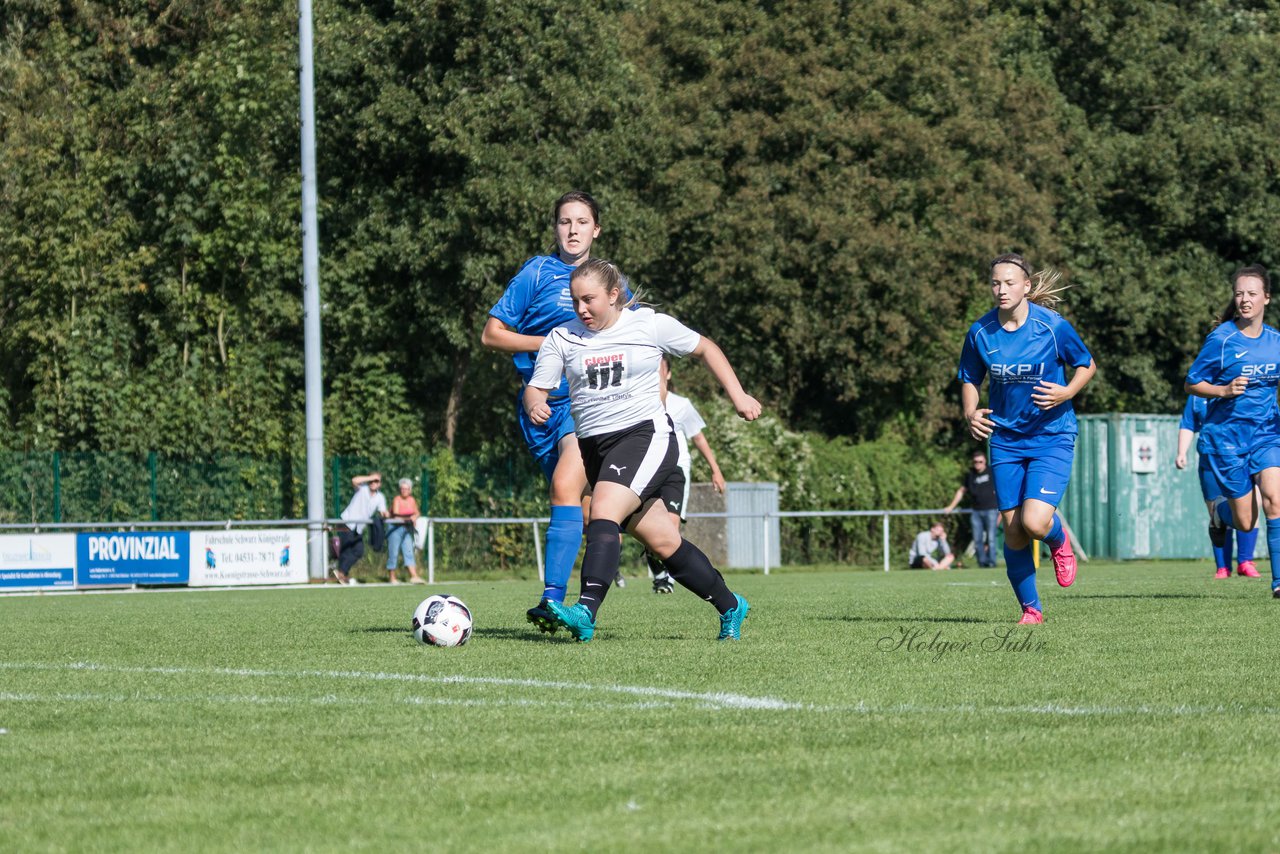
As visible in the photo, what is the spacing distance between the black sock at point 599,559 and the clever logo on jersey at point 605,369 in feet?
2.11

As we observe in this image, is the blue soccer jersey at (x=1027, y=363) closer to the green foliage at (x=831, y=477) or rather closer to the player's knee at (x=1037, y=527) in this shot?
the player's knee at (x=1037, y=527)

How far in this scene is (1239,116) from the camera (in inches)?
1526

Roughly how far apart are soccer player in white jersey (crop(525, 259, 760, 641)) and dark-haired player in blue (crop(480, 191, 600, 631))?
0.53 metres

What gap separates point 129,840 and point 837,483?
3098cm

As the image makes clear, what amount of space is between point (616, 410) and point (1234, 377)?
5836 mm

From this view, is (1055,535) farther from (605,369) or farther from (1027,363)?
(605,369)

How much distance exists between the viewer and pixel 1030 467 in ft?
32.1

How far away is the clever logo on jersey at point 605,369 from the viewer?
8.16m

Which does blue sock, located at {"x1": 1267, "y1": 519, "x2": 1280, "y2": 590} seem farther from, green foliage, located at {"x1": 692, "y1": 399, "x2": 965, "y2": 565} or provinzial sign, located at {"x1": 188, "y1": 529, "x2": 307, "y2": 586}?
green foliage, located at {"x1": 692, "y1": 399, "x2": 965, "y2": 565}

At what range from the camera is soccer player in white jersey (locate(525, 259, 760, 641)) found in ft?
26.6

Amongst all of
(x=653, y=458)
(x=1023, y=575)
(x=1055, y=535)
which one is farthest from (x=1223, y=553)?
(x=653, y=458)

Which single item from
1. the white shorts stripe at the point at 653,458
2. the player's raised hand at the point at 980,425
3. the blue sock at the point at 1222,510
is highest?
the player's raised hand at the point at 980,425
